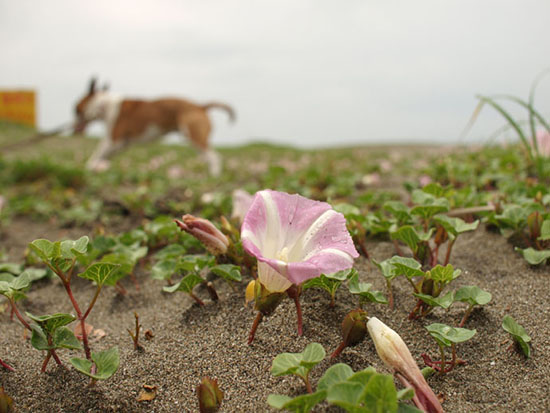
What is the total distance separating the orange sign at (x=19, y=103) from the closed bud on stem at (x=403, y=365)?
18.0 m

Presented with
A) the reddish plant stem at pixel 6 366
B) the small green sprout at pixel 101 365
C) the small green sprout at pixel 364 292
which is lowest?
the reddish plant stem at pixel 6 366

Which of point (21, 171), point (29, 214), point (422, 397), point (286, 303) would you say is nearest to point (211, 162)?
point (21, 171)

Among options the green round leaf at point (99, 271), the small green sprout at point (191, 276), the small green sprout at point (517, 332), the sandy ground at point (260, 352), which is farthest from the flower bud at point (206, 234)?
the small green sprout at point (517, 332)

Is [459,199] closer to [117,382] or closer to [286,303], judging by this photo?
[286,303]

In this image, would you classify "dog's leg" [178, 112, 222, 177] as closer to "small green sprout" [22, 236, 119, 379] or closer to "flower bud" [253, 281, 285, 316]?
"small green sprout" [22, 236, 119, 379]

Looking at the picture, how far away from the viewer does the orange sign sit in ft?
52.5

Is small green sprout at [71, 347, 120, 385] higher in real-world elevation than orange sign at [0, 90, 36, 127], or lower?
higher

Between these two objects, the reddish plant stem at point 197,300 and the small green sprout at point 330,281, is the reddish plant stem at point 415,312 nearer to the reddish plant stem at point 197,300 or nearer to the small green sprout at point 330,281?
the small green sprout at point 330,281

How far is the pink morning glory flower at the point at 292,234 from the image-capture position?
3.96 ft

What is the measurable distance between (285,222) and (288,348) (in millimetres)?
398

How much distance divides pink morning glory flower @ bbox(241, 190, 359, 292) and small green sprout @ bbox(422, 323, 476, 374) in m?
0.31

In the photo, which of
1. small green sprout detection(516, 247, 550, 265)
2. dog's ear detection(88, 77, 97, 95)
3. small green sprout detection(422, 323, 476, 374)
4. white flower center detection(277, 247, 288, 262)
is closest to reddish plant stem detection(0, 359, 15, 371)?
white flower center detection(277, 247, 288, 262)

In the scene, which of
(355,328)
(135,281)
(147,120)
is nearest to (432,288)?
(355,328)

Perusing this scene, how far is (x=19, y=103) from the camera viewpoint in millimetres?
16094
